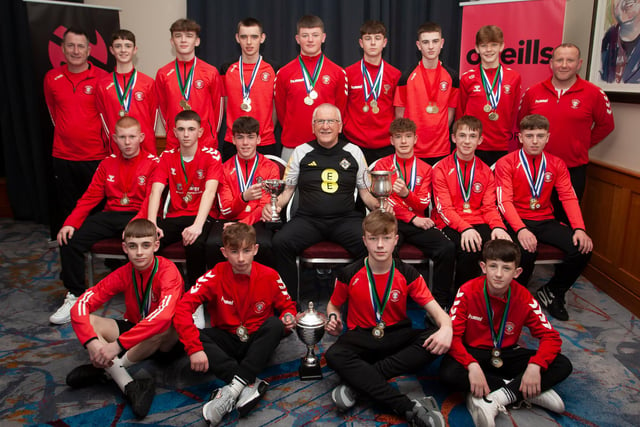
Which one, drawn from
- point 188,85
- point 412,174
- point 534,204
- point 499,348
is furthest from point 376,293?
point 188,85

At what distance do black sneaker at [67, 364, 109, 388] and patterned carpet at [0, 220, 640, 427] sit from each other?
0.05 meters

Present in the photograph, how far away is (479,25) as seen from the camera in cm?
496

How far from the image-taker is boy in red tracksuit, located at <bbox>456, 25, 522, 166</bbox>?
427cm

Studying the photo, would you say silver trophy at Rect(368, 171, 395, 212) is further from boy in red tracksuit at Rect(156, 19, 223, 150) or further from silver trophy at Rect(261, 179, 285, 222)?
boy in red tracksuit at Rect(156, 19, 223, 150)

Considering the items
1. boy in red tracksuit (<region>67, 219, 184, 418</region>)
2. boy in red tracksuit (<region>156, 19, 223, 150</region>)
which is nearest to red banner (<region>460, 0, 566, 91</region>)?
boy in red tracksuit (<region>156, 19, 223, 150</region>)

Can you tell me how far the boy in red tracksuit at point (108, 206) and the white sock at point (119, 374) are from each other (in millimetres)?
1110

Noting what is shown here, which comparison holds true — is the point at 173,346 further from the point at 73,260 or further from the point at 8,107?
the point at 8,107

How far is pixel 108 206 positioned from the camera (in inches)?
157

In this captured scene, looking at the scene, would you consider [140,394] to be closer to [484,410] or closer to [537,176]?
[484,410]

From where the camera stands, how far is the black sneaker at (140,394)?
259cm

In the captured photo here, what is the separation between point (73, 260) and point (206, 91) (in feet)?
5.55

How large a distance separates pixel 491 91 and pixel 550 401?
2545 mm

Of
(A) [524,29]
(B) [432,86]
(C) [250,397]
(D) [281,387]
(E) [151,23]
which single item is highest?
(E) [151,23]

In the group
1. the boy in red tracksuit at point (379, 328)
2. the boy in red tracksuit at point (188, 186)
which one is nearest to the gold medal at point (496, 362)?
the boy in red tracksuit at point (379, 328)
